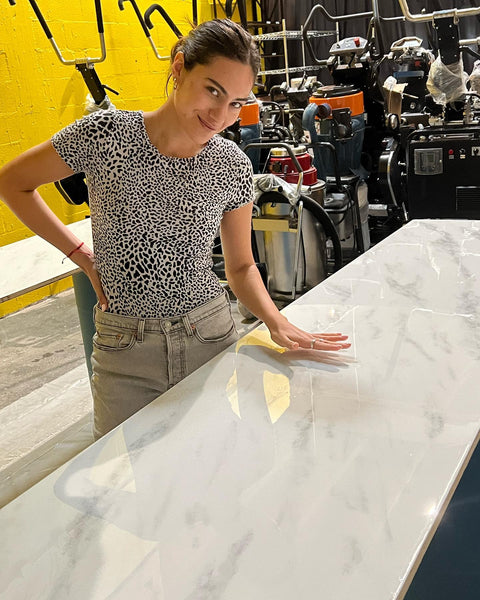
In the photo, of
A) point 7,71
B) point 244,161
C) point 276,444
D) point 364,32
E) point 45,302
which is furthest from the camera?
point 364,32

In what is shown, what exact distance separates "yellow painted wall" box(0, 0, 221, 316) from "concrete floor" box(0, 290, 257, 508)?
1.57 ft

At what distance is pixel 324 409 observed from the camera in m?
1.20

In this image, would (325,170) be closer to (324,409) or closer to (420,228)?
(420,228)

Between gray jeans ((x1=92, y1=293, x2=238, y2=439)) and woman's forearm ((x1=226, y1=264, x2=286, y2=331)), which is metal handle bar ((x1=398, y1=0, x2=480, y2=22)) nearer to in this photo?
woman's forearm ((x1=226, y1=264, x2=286, y2=331))

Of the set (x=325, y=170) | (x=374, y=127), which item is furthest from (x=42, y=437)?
(x=374, y=127)

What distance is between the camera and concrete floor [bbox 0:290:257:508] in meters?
2.83

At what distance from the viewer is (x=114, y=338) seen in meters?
1.54

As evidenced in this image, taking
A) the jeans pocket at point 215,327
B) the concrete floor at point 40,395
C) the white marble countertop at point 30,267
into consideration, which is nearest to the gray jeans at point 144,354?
the jeans pocket at point 215,327

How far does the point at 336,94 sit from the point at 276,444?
4.09 meters

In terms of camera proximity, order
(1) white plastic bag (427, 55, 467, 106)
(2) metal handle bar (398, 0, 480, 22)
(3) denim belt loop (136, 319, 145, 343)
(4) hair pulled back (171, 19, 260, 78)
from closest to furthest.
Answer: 1. (4) hair pulled back (171, 19, 260, 78)
2. (3) denim belt loop (136, 319, 145, 343)
3. (2) metal handle bar (398, 0, 480, 22)
4. (1) white plastic bag (427, 55, 467, 106)

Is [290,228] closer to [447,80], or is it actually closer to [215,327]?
[447,80]

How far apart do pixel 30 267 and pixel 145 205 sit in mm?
1431

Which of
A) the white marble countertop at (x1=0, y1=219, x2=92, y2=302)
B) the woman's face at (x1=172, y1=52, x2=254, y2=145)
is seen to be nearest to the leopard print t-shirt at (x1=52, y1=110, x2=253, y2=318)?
the woman's face at (x1=172, y1=52, x2=254, y2=145)

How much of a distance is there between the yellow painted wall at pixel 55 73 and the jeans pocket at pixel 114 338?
11.7 ft
